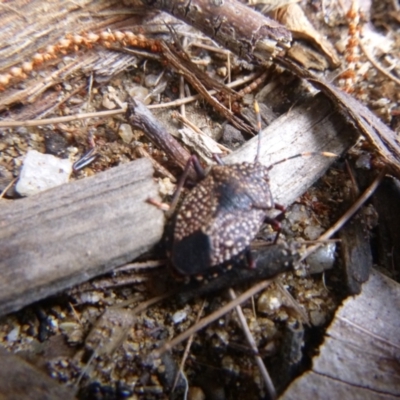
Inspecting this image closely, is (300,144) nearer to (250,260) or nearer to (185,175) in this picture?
(185,175)

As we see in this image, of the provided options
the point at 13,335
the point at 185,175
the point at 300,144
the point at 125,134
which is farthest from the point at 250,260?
the point at 13,335

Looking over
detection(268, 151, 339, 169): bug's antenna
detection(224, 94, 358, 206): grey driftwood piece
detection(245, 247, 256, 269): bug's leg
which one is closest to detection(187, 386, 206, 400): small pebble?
detection(245, 247, 256, 269): bug's leg

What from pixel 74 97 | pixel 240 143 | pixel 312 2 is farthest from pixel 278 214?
pixel 312 2

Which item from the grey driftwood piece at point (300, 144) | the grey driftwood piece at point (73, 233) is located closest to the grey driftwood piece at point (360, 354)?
the grey driftwood piece at point (300, 144)

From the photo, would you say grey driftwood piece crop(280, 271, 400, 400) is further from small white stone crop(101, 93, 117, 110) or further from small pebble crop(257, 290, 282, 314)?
small white stone crop(101, 93, 117, 110)

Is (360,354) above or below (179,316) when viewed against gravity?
above

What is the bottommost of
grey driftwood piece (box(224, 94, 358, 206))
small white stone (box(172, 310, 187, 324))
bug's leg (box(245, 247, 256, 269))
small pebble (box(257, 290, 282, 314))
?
small white stone (box(172, 310, 187, 324))

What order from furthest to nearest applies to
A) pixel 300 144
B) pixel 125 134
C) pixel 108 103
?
pixel 108 103
pixel 125 134
pixel 300 144
